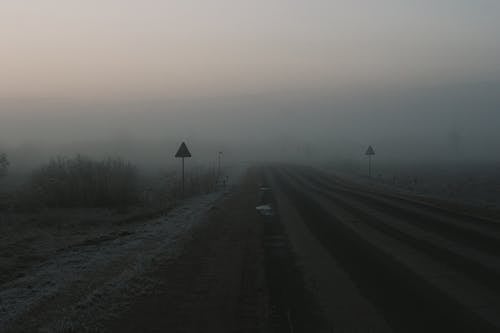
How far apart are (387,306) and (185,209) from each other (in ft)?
54.1

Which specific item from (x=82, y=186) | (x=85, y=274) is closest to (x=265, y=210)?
(x=82, y=186)

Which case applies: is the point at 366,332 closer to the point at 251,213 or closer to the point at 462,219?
the point at 462,219

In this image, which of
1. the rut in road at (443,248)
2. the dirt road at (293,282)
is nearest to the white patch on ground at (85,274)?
the dirt road at (293,282)

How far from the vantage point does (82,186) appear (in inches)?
1005

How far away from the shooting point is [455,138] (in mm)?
192375

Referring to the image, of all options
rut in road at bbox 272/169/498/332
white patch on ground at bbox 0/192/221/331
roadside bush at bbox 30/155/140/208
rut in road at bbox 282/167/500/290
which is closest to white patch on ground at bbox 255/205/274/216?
rut in road at bbox 282/167/500/290

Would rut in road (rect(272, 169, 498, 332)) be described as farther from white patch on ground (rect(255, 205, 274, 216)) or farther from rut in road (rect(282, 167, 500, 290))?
white patch on ground (rect(255, 205, 274, 216))

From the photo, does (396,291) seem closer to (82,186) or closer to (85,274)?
(85,274)

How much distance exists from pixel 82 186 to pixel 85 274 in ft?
52.3

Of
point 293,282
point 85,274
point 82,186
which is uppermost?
point 82,186

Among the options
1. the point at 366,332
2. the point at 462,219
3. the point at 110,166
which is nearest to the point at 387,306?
the point at 366,332

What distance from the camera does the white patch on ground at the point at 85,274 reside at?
7824mm

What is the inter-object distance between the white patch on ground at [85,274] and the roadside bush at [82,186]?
32.1 ft

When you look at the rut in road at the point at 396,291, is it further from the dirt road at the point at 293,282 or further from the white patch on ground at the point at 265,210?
the white patch on ground at the point at 265,210
